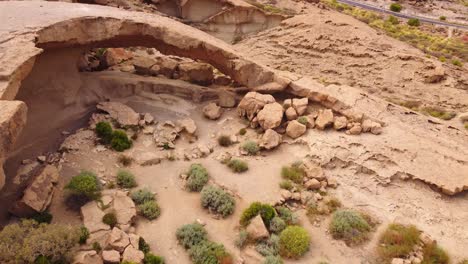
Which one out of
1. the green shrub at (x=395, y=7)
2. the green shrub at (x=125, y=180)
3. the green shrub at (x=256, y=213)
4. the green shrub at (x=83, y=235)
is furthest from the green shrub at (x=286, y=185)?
the green shrub at (x=395, y=7)

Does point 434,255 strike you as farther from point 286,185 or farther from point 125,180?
point 125,180

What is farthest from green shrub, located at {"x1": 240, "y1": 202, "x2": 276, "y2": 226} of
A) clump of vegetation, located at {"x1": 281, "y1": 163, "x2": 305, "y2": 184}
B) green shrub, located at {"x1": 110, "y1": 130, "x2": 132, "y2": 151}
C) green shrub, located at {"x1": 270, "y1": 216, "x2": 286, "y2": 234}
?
green shrub, located at {"x1": 110, "y1": 130, "x2": 132, "y2": 151}

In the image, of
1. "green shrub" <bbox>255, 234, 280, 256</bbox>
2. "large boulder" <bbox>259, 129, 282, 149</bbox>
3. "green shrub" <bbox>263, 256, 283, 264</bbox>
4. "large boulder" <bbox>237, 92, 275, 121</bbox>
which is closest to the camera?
"green shrub" <bbox>263, 256, 283, 264</bbox>

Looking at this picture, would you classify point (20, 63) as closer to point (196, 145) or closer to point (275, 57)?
point (196, 145)

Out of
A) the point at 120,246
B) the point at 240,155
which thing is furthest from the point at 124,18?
the point at 120,246

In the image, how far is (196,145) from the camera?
1706 centimetres

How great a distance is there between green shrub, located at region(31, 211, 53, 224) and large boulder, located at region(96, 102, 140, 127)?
5.48m

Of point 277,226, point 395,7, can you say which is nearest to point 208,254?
point 277,226

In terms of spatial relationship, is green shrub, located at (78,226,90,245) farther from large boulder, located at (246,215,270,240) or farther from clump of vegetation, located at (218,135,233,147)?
clump of vegetation, located at (218,135,233,147)

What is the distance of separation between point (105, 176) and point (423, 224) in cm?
1179

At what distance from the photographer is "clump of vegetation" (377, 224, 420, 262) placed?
1271 cm

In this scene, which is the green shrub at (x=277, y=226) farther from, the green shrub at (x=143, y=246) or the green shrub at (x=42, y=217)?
the green shrub at (x=42, y=217)

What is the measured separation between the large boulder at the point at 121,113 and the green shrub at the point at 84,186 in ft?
12.4

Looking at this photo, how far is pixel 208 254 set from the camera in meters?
12.3
